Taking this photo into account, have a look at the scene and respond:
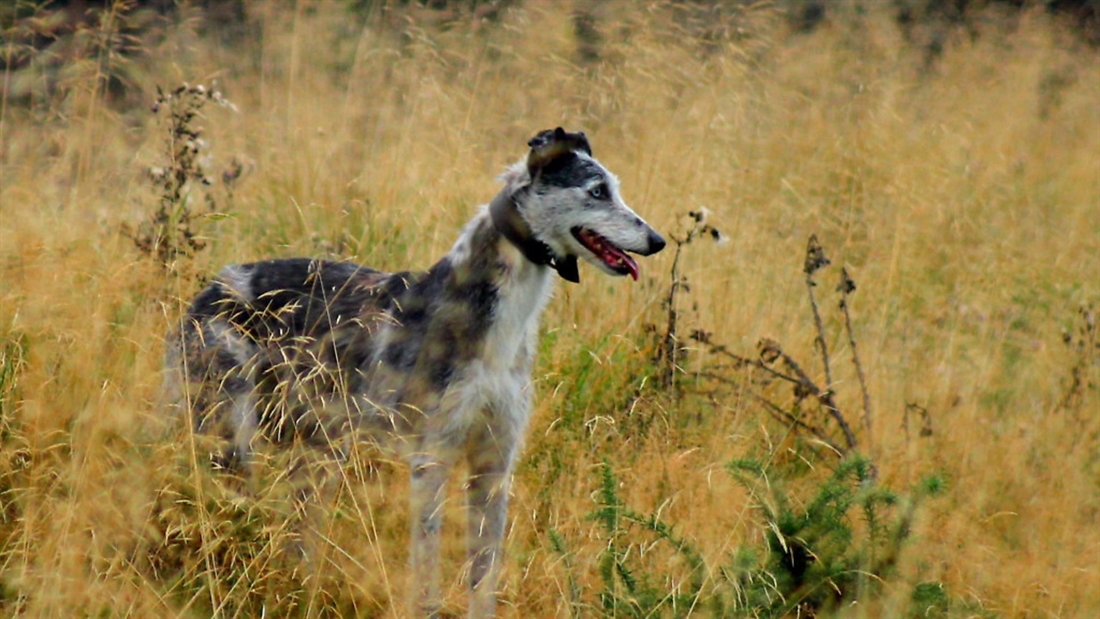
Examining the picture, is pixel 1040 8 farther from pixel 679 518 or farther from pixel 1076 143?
pixel 679 518

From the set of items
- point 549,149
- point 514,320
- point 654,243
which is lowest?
point 514,320

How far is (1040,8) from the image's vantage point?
10.5 meters

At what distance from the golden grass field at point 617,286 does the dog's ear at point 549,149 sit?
95 cm

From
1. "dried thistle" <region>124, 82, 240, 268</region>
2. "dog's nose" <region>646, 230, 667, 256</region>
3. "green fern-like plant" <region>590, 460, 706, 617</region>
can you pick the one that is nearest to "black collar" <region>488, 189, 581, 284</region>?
"dog's nose" <region>646, 230, 667, 256</region>

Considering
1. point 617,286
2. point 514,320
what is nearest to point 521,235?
point 514,320

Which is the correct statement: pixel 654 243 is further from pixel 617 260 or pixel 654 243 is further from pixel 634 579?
pixel 634 579

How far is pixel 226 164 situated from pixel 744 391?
3542 mm

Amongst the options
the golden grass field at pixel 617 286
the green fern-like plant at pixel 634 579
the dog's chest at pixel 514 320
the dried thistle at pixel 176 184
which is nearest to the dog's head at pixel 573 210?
the dog's chest at pixel 514 320

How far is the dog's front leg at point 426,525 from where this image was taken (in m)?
4.41

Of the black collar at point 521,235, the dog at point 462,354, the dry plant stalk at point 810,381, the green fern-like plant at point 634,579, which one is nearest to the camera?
the green fern-like plant at point 634,579

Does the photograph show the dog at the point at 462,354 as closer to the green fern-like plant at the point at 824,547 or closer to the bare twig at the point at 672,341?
the bare twig at the point at 672,341

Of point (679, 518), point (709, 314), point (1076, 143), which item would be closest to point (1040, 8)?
point (1076, 143)

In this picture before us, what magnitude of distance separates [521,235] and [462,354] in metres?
0.50

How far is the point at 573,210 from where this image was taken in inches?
183
